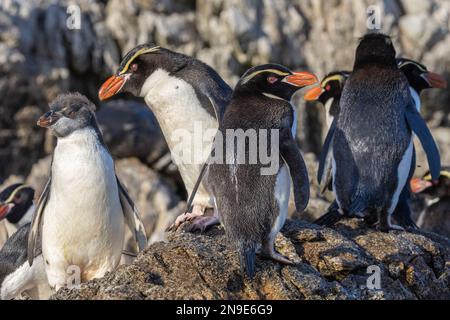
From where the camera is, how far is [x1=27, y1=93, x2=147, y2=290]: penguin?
539 centimetres

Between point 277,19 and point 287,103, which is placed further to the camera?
point 277,19

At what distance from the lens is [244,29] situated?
13.4 metres

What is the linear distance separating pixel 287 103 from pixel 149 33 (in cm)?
901

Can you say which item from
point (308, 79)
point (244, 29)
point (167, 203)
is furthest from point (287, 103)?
point (244, 29)

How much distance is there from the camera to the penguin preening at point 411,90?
5.95 metres

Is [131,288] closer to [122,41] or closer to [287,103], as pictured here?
[287,103]

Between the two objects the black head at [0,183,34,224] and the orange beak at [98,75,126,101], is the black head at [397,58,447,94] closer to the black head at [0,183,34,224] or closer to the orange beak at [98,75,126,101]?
the orange beak at [98,75,126,101]


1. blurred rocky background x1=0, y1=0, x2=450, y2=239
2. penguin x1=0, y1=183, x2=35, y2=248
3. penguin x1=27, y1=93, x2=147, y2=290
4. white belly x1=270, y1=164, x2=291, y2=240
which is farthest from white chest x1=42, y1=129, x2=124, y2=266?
blurred rocky background x1=0, y1=0, x2=450, y2=239

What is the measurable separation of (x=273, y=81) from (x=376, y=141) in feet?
3.42

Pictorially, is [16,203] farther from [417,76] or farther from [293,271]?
[293,271]

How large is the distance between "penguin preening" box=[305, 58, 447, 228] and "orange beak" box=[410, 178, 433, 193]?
38.1 inches

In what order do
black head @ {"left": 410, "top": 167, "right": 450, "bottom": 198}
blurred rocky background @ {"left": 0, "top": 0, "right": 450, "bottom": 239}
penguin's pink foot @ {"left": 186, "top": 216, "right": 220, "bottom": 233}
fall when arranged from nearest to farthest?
penguin's pink foot @ {"left": 186, "top": 216, "right": 220, "bottom": 233} < black head @ {"left": 410, "top": 167, "right": 450, "bottom": 198} < blurred rocky background @ {"left": 0, "top": 0, "right": 450, "bottom": 239}

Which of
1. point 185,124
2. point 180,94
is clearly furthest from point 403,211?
point 180,94

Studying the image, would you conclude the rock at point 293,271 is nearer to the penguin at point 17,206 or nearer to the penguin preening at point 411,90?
the penguin preening at point 411,90
